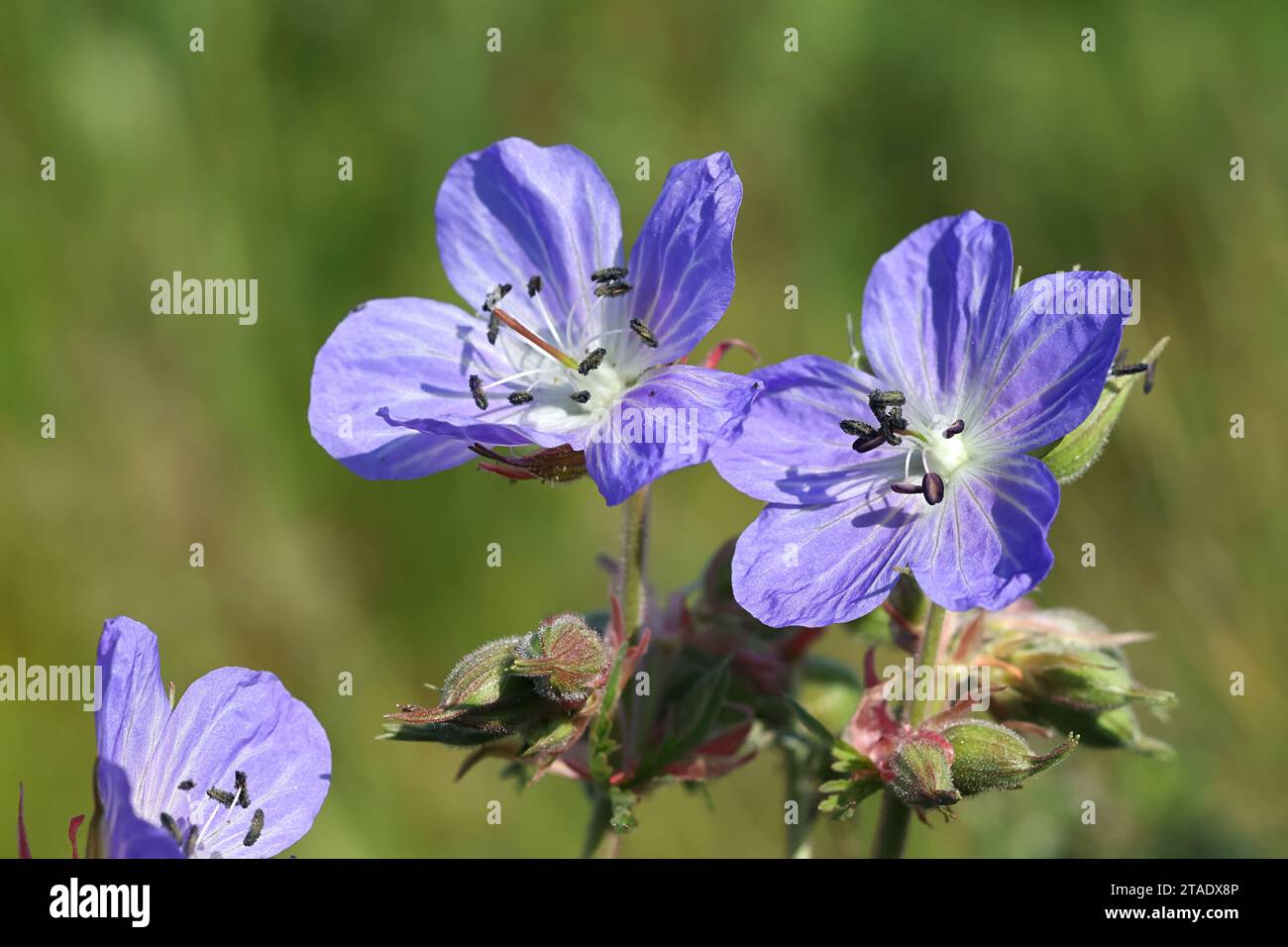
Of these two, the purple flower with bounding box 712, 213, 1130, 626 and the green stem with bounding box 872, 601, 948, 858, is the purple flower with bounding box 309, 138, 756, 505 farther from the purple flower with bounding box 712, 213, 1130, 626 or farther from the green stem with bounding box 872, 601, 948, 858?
the green stem with bounding box 872, 601, 948, 858

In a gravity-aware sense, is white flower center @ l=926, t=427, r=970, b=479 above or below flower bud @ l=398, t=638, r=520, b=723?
above

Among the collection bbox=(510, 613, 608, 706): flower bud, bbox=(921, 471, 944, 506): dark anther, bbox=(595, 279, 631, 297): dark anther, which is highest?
bbox=(595, 279, 631, 297): dark anther

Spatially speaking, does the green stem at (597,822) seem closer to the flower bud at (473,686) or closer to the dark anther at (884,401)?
the flower bud at (473,686)

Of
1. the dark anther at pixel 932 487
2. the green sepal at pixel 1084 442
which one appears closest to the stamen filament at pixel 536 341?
the dark anther at pixel 932 487

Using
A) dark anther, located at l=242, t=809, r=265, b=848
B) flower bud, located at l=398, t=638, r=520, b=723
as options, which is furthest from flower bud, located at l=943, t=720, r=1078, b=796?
dark anther, located at l=242, t=809, r=265, b=848

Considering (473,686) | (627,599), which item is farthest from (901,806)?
(473,686)

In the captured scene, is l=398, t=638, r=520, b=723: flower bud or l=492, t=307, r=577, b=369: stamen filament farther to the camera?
l=492, t=307, r=577, b=369: stamen filament
